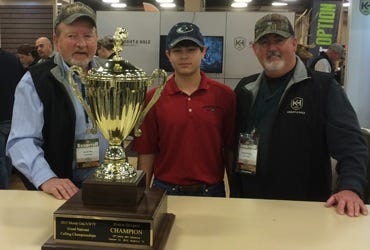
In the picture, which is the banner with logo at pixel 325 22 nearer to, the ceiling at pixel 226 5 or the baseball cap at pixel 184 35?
the baseball cap at pixel 184 35

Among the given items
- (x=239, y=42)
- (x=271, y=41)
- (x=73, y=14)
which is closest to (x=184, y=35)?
(x=271, y=41)

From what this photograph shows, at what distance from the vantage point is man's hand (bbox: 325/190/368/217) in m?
1.55

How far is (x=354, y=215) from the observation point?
1.53 meters

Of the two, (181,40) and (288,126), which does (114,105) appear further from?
(288,126)

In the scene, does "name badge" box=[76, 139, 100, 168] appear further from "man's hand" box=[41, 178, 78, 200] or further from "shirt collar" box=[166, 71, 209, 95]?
"shirt collar" box=[166, 71, 209, 95]

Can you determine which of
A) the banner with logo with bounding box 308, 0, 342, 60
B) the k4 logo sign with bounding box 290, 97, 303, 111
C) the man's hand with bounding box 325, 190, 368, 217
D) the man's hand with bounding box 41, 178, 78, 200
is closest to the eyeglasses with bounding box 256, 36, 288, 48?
the k4 logo sign with bounding box 290, 97, 303, 111

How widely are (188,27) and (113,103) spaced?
0.93 m

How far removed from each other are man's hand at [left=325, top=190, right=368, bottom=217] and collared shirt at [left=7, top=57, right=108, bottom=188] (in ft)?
3.25

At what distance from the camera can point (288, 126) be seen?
77.5 inches

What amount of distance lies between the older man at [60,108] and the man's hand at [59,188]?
5.5 inches

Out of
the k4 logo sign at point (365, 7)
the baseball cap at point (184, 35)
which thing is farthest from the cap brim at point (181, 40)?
the k4 logo sign at point (365, 7)

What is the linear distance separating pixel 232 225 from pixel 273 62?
0.87 m

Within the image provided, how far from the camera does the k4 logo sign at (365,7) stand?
4.54 metres

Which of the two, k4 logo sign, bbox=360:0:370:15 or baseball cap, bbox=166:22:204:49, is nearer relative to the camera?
baseball cap, bbox=166:22:204:49
